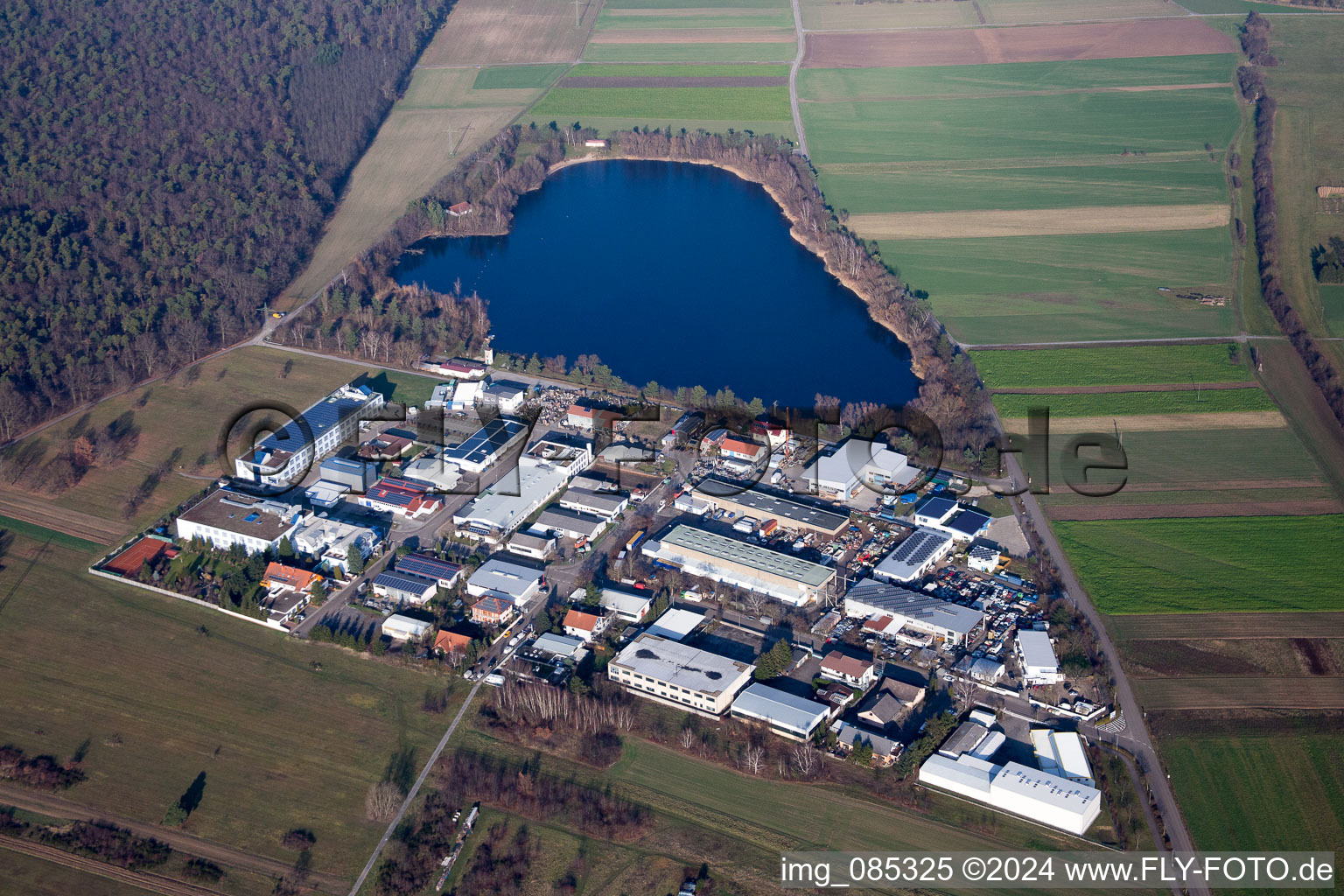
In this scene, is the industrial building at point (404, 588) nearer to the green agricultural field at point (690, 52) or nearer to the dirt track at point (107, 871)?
the dirt track at point (107, 871)

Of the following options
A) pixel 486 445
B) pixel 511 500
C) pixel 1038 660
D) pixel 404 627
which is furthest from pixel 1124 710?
pixel 486 445

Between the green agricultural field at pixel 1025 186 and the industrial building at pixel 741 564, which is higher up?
the green agricultural field at pixel 1025 186

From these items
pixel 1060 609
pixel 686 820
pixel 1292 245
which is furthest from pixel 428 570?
pixel 1292 245

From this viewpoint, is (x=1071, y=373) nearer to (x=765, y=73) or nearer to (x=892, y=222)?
(x=892, y=222)

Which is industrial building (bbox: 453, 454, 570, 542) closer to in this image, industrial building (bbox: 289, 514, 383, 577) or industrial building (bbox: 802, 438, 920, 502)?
industrial building (bbox: 289, 514, 383, 577)

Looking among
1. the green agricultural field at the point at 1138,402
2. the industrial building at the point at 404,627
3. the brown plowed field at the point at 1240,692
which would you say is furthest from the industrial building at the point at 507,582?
the green agricultural field at the point at 1138,402

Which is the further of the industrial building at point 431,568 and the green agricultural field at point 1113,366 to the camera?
the green agricultural field at point 1113,366
